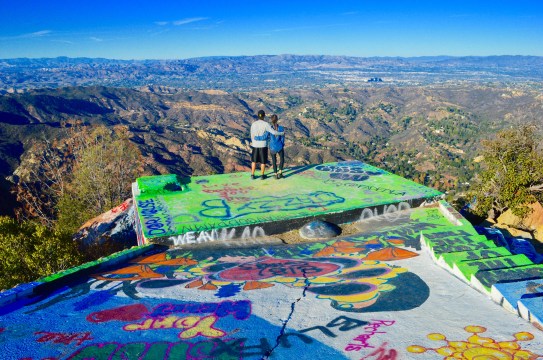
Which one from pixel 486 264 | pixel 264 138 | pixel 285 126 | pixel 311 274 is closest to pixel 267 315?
pixel 311 274

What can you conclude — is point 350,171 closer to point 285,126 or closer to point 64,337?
point 64,337

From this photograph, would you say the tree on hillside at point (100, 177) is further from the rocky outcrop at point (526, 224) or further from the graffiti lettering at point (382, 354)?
the graffiti lettering at point (382, 354)

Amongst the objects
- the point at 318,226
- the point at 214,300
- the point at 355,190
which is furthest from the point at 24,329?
the point at 355,190

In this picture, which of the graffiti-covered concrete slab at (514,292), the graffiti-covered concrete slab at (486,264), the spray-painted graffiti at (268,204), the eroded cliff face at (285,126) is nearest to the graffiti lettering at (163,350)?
the graffiti-covered concrete slab at (514,292)

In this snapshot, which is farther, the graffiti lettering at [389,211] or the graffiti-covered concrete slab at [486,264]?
the graffiti lettering at [389,211]

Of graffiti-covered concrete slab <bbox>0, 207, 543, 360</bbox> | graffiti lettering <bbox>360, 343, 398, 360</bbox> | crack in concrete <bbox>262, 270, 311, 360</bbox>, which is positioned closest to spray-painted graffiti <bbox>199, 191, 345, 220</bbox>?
graffiti-covered concrete slab <bbox>0, 207, 543, 360</bbox>

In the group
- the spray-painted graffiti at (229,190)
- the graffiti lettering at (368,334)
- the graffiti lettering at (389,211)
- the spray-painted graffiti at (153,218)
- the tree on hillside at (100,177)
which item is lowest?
the tree on hillside at (100,177)

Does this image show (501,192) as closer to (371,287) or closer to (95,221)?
(371,287)
